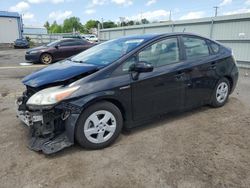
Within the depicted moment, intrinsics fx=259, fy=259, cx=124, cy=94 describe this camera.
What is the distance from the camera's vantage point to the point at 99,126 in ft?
11.4

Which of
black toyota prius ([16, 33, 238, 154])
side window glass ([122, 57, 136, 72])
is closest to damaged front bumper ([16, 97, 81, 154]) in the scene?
black toyota prius ([16, 33, 238, 154])

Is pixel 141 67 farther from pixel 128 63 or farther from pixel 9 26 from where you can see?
pixel 9 26

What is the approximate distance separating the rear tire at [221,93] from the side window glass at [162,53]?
4.24 feet

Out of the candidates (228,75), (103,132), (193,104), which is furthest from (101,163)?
(228,75)

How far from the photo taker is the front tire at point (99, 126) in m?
3.34

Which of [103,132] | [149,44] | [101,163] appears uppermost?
[149,44]

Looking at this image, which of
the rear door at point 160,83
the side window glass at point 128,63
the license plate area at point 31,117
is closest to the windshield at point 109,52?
the side window glass at point 128,63

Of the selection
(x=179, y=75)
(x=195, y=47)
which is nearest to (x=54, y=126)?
(x=179, y=75)

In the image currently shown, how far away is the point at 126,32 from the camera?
20.4 metres

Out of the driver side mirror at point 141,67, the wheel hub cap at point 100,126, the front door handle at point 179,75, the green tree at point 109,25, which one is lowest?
the wheel hub cap at point 100,126

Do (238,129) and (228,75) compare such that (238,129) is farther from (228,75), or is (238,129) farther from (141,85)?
(141,85)

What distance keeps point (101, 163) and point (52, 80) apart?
126 cm

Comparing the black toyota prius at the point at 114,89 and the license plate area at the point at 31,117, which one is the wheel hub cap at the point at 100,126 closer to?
the black toyota prius at the point at 114,89

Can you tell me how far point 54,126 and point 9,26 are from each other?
1551 inches
